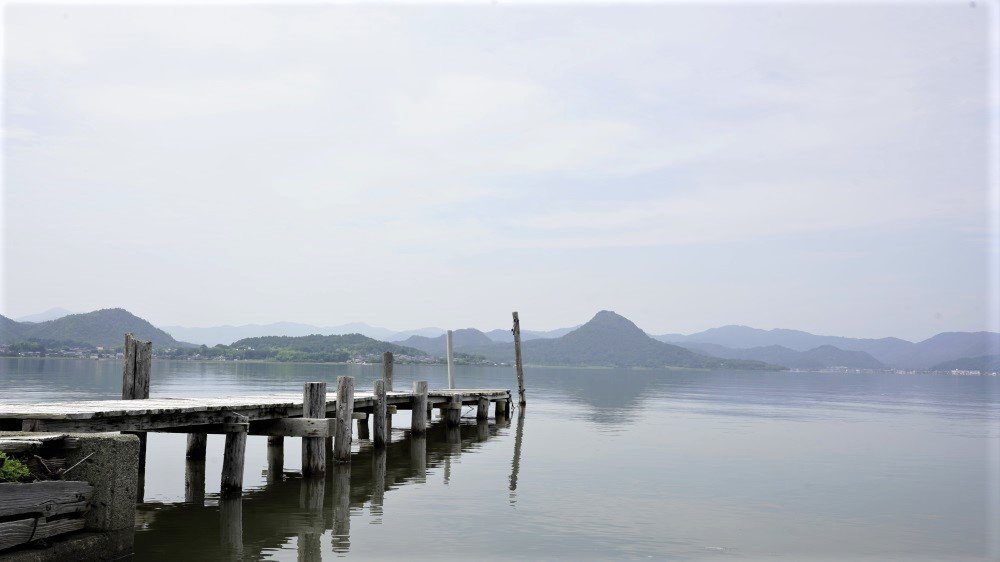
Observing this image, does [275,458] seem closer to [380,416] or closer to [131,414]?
[380,416]

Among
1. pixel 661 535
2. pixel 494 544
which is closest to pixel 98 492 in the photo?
pixel 494 544

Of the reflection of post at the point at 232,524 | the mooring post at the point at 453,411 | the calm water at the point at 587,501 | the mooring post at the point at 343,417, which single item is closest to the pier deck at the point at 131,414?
the mooring post at the point at 343,417

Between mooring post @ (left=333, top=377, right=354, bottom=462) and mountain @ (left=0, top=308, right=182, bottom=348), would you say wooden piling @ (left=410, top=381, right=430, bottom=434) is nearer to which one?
mooring post @ (left=333, top=377, right=354, bottom=462)

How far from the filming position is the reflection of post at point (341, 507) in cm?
1380

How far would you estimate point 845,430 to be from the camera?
41938mm

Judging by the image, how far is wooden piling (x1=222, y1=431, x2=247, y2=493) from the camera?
16547 mm

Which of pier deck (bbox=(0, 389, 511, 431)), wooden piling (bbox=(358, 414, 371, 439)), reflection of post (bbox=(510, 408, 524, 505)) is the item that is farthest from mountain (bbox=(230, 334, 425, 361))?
pier deck (bbox=(0, 389, 511, 431))

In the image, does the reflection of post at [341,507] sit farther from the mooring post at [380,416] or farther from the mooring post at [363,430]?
the mooring post at [363,430]

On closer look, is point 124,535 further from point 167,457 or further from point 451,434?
point 451,434

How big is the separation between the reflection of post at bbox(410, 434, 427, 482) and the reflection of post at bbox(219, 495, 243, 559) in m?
5.35

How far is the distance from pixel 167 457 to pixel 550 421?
20.9 meters

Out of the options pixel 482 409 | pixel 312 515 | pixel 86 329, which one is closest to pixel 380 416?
pixel 312 515

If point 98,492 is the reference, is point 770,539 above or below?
below

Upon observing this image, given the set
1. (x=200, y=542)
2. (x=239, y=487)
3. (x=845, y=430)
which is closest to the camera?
(x=200, y=542)
